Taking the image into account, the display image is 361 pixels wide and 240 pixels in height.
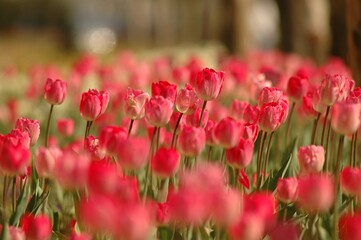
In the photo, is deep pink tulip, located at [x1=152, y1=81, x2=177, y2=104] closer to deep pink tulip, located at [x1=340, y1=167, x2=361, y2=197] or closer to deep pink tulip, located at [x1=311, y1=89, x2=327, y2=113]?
deep pink tulip, located at [x1=311, y1=89, x2=327, y2=113]

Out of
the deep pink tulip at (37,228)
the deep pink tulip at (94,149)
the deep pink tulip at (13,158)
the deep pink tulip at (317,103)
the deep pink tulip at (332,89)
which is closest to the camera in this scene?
the deep pink tulip at (37,228)

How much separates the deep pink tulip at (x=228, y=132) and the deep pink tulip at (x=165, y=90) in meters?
0.27

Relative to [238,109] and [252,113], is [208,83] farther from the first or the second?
[238,109]

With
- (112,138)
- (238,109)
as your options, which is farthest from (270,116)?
(238,109)

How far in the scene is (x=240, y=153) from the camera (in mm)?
1719

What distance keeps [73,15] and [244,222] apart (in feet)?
147

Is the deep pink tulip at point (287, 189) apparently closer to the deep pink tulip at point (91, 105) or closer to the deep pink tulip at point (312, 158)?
the deep pink tulip at point (312, 158)

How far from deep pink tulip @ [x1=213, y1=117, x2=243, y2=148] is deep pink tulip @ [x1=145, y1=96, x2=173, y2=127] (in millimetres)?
126

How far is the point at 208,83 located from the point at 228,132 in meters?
0.27

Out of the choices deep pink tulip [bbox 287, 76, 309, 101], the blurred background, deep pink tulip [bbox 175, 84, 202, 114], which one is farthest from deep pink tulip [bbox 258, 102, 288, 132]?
the blurred background

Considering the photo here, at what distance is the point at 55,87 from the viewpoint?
7.14ft

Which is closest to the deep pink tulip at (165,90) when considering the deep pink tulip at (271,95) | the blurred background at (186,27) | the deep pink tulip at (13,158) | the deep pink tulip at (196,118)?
the deep pink tulip at (196,118)

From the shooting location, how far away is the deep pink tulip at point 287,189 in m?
1.70

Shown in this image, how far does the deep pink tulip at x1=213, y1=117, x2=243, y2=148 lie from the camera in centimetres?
169
